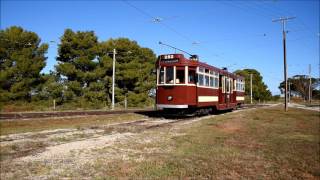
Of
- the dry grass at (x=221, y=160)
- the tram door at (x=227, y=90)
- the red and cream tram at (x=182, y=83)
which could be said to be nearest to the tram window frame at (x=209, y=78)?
the red and cream tram at (x=182, y=83)

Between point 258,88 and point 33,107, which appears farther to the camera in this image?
point 258,88

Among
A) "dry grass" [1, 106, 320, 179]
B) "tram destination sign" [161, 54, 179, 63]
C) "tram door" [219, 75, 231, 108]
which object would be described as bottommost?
"dry grass" [1, 106, 320, 179]

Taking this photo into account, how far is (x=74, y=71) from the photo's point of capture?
139 feet

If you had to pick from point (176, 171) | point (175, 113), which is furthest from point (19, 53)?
point (176, 171)

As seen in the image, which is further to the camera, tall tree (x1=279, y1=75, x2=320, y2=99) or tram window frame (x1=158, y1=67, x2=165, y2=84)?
tall tree (x1=279, y1=75, x2=320, y2=99)

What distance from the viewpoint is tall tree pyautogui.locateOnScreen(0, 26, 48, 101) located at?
3756 cm

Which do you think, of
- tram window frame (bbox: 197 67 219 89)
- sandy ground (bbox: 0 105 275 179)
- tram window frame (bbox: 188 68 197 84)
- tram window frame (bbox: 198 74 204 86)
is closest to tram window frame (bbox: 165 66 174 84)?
tram window frame (bbox: 188 68 197 84)

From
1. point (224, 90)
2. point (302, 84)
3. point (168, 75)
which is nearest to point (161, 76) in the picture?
point (168, 75)

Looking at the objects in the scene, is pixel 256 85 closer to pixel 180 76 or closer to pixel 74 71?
pixel 74 71

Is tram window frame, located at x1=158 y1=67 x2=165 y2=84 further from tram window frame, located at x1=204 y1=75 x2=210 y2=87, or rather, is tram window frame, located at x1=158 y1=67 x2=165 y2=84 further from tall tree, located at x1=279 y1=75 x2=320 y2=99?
tall tree, located at x1=279 y1=75 x2=320 y2=99

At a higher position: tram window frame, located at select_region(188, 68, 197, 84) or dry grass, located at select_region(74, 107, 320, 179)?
tram window frame, located at select_region(188, 68, 197, 84)

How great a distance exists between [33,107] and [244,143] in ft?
94.5

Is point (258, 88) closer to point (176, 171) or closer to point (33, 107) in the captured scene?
point (33, 107)

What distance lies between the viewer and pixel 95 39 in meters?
46.1
